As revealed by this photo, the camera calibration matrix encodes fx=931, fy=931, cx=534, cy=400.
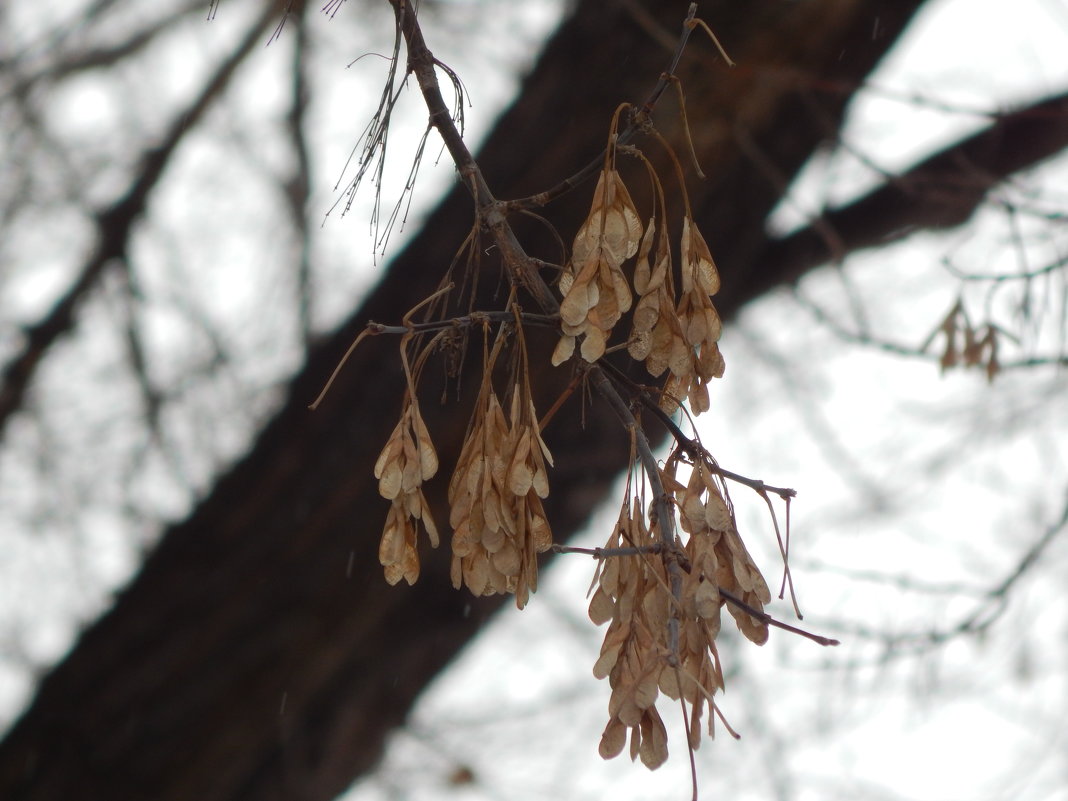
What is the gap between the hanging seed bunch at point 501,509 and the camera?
521 millimetres

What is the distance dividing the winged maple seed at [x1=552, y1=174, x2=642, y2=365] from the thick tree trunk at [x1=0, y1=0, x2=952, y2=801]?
3.15 feet

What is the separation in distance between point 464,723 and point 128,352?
4.91 ft

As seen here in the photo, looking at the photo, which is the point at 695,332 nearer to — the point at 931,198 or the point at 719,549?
the point at 719,549

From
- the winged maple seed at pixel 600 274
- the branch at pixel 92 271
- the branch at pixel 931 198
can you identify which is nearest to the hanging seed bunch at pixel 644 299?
the winged maple seed at pixel 600 274

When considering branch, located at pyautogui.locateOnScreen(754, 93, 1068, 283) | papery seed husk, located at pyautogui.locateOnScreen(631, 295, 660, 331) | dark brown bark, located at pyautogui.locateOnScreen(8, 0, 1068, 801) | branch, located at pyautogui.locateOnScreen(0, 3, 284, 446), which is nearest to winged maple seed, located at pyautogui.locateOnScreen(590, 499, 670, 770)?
papery seed husk, located at pyautogui.locateOnScreen(631, 295, 660, 331)

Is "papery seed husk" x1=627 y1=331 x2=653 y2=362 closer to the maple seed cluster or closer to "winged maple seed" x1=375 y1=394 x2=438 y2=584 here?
the maple seed cluster

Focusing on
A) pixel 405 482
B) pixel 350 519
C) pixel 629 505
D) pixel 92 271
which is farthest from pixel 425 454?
pixel 92 271

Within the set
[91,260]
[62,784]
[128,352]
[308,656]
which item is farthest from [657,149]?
[128,352]

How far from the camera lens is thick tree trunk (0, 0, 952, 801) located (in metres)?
1.53

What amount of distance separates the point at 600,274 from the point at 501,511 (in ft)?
0.46

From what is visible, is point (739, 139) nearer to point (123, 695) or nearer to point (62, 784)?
point (123, 695)

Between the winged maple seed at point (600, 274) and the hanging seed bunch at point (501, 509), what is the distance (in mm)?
38

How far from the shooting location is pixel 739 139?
154 cm

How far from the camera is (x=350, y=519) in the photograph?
161 centimetres
